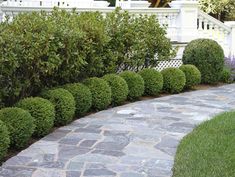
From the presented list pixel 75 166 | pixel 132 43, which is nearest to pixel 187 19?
pixel 132 43

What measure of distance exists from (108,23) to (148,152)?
3789 mm

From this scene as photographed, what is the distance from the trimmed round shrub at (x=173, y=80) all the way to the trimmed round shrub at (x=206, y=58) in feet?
3.60

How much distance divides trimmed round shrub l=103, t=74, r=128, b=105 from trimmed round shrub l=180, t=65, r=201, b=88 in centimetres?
205

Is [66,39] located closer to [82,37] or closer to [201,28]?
[82,37]

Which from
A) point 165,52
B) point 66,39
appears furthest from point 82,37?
point 165,52

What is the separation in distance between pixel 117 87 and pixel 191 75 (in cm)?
236

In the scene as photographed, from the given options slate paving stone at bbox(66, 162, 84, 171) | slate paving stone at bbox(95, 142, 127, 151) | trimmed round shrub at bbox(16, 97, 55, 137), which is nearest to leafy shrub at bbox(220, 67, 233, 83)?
slate paving stone at bbox(95, 142, 127, 151)

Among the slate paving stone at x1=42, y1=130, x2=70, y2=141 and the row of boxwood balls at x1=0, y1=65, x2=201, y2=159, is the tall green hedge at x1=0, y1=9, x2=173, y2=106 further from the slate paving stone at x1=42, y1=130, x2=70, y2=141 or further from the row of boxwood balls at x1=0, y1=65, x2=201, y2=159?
the slate paving stone at x1=42, y1=130, x2=70, y2=141

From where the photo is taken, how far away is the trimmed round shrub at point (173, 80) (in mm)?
9469

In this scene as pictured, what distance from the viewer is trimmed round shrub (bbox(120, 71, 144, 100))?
8626 millimetres

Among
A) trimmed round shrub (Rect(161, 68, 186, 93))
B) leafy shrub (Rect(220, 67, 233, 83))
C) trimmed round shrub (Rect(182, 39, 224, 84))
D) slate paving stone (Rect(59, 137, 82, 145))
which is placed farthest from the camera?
leafy shrub (Rect(220, 67, 233, 83))

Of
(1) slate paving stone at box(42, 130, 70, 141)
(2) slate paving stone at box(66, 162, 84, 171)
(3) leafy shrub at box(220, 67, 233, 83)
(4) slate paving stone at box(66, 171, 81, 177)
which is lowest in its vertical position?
(4) slate paving stone at box(66, 171, 81, 177)

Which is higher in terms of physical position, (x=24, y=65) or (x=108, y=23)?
(x=108, y=23)

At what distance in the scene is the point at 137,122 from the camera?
23.1 ft
